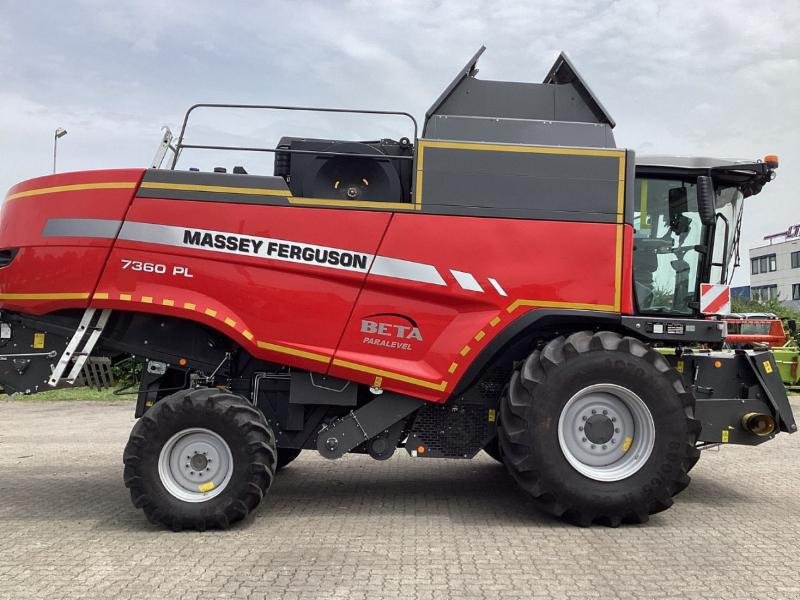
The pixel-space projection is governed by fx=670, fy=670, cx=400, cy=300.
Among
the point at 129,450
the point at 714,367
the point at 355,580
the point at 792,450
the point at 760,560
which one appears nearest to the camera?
the point at 355,580

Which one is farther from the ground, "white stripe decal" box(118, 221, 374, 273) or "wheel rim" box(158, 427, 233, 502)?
"white stripe decal" box(118, 221, 374, 273)

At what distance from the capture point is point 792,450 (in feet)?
28.2

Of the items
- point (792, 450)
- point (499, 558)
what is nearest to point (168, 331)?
point (499, 558)

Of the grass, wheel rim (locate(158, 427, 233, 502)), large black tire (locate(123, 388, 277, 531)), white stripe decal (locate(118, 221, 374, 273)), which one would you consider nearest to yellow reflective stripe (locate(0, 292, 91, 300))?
white stripe decal (locate(118, 221, 374, 273))

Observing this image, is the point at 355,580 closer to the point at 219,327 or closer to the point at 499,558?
the point at 499,558

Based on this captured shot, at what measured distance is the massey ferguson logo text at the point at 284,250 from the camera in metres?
5.16

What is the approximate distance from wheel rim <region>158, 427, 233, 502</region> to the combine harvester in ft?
0.05

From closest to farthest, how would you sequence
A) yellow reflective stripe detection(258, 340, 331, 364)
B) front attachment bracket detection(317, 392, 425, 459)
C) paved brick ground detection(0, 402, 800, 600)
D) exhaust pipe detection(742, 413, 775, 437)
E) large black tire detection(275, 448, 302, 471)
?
paved brick ground detection(0, 402, 800, 600)
yellow reflective stripe detection(258, 340, 331, 364)
front attachment bracket detection(317, 392, 425, 459)
exhaust pipe detection(742, 413, 775, 437)
large black tire detection(275, 448, 302, 471)

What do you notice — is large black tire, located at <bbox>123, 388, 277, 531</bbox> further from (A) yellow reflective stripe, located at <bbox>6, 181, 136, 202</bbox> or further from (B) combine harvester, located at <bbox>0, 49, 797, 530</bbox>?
(A) yellow reflective stripe, located at <bbox>6, 181, 136, 202</bbox>

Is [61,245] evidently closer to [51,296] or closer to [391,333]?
[51,296]

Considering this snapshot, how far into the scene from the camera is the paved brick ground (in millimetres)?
3785

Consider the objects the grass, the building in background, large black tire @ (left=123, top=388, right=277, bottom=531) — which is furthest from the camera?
the building in background

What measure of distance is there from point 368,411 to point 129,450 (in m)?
1.80

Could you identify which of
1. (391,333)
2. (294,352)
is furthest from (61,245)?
(391,333)
